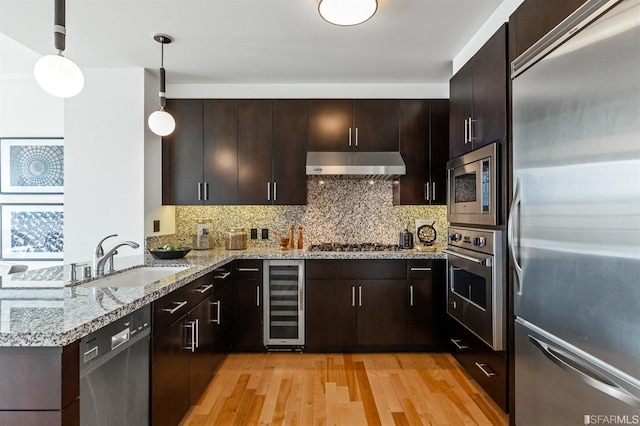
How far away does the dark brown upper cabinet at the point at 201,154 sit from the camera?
12.6 ft

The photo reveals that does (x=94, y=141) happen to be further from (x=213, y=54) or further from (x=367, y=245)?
(x=367, y=245)

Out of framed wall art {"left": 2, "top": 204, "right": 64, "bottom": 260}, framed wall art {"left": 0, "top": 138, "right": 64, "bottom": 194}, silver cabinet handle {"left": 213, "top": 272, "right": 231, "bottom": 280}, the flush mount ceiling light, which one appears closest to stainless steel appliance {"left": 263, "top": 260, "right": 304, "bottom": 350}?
silver cabinet handle {"left": 213, "top": 272, "right": 231, "bottom": 280}

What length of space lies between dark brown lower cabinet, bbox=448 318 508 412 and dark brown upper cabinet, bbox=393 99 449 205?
1.21 metres

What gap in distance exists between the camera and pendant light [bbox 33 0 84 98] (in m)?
1.68

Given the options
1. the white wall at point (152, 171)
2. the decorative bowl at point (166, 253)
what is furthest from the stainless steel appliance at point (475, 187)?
the white wall at point (152, 171)

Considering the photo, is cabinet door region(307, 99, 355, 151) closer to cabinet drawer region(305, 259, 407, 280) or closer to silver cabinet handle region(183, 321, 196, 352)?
cabinet drawer region(305, 259, 407, 280)

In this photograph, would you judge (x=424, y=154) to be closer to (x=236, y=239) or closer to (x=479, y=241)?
(x=479, y=241)

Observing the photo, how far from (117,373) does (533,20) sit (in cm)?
250

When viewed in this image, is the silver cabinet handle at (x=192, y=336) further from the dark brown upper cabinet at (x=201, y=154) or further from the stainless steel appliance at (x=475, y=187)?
the stainless steel appliance at (x=475, y=187)

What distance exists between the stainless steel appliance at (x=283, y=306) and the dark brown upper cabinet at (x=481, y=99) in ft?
5.77

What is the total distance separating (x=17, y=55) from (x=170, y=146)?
4.89 ft

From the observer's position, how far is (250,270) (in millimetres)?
3531

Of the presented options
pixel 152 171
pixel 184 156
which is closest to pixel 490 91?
pixel 184 156

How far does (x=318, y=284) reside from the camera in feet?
11.5
